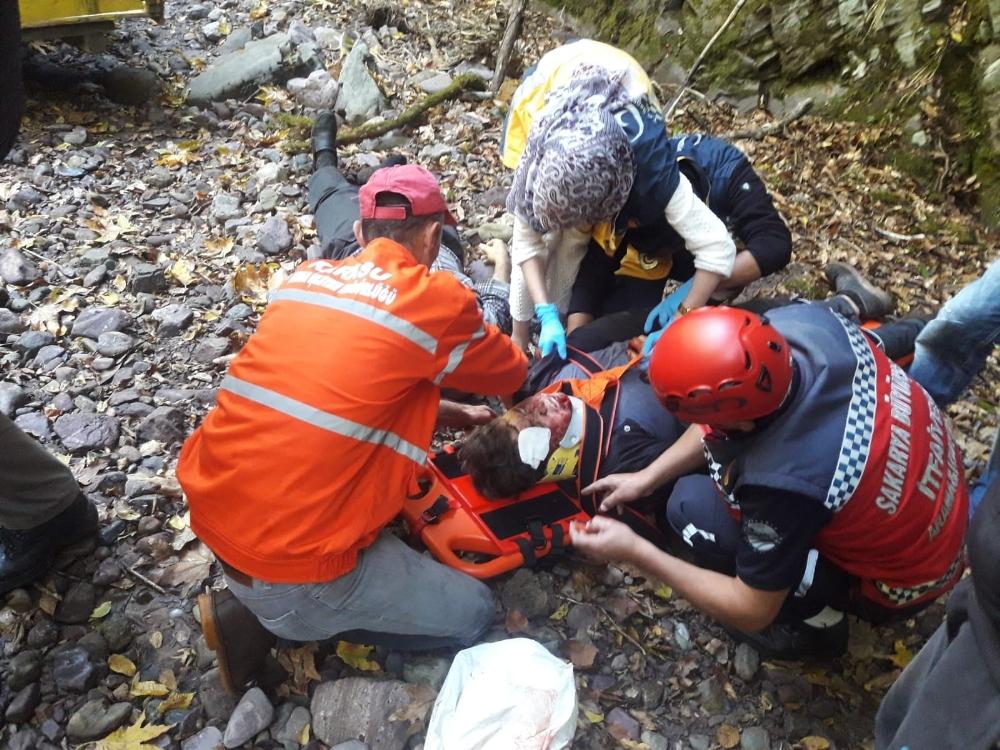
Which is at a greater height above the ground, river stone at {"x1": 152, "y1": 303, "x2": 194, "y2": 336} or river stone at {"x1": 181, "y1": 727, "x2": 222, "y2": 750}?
river stone at {"x1": 152, "y1": 303, "x2": 194, "y2": 336}

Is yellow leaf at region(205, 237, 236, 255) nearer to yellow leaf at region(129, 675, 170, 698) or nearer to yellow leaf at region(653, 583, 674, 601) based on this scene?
yellow leaf at region(129, 675, 170, 698)

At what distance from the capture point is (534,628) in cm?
325

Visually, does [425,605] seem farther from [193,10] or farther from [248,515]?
[193,10]

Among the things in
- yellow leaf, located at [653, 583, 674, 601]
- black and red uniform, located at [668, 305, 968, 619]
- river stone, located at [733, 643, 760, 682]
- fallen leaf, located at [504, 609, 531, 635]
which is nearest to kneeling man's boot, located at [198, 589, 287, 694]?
fallen leaf, located at [504, 609, 531, 635]

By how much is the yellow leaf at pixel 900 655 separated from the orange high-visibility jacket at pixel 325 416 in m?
2.25

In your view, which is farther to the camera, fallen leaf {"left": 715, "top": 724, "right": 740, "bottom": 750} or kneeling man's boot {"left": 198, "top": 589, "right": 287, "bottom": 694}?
fallen leaf {"left": 715, "top": 724, "right": 740, "bottom": 750}

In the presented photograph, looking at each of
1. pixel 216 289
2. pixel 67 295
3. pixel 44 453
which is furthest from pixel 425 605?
pixel 67 295

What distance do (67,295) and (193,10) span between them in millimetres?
5529

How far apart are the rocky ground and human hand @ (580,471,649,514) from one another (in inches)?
15.6

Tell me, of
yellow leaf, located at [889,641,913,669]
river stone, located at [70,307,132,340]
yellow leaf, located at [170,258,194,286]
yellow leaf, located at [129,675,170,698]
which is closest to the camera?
yellow leaf, located at [129,675,170,698]

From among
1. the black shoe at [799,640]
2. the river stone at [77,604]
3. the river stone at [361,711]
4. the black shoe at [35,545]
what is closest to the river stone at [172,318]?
the black shoe at [35,545]

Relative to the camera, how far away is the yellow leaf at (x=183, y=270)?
4.95 metres

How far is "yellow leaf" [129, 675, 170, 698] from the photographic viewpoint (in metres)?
2.87

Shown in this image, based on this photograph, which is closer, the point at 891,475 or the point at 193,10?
the point at 891,475
